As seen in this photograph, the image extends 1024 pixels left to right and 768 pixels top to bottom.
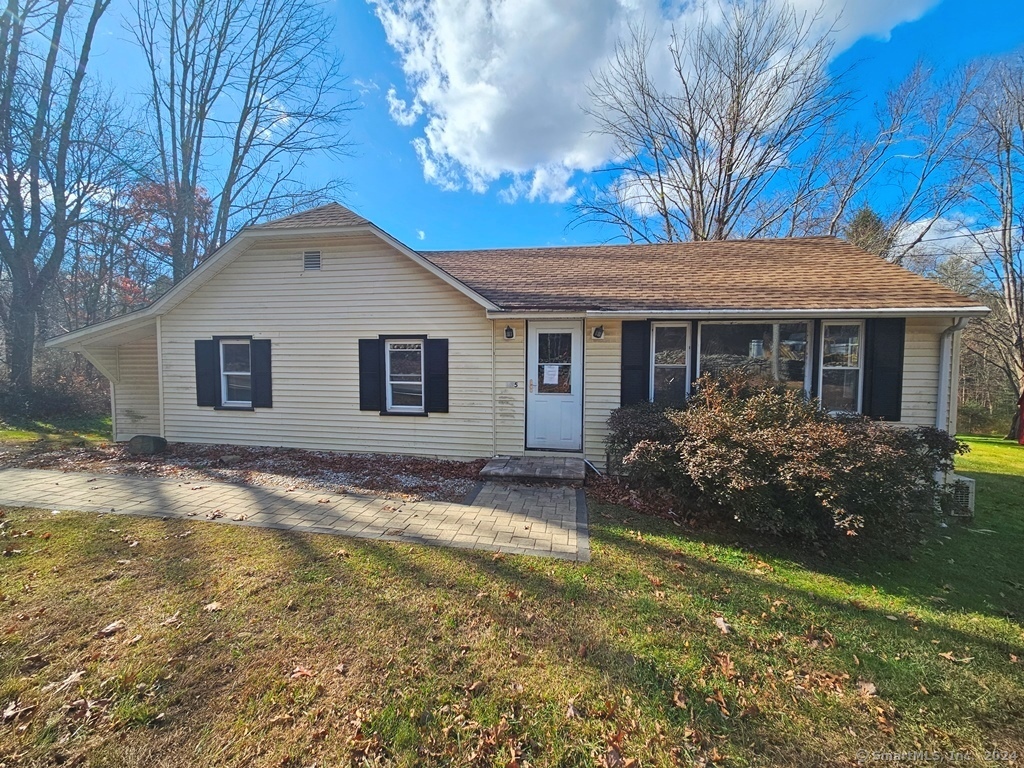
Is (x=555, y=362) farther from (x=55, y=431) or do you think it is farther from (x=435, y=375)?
(x=55, y=431)

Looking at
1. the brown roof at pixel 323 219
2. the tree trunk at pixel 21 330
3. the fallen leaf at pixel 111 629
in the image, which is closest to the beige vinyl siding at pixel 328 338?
the brown roof at pixel 323 219

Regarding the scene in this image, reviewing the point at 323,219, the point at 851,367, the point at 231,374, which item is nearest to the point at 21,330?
Result: the point at 231,374

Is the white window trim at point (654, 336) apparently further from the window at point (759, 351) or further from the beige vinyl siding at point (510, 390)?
the beige vinyl siding at point (510, 390)

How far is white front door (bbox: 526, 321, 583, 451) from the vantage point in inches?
299

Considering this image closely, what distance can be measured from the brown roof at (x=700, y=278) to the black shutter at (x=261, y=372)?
432cm

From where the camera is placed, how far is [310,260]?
27.2 ft

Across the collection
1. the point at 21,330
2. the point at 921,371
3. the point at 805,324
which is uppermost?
the point at 21,330

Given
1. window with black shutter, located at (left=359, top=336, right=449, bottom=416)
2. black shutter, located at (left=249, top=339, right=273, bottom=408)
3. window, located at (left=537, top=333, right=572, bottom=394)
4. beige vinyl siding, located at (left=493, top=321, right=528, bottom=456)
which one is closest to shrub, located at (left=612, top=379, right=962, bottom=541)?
window, located at (left=537, top=333, right=572, bottom=394)

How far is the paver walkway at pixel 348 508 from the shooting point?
446 centimetres

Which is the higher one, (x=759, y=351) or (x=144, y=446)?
(x=759, y=351)

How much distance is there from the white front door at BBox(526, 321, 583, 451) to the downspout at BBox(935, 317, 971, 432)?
19.5 ft

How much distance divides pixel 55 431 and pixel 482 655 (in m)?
15.2

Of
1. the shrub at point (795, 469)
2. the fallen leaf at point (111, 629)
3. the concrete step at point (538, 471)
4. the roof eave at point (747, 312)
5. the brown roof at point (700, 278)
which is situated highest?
the brown roof at point (700, 278)

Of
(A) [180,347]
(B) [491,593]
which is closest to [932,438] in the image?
(B) [491,593]
